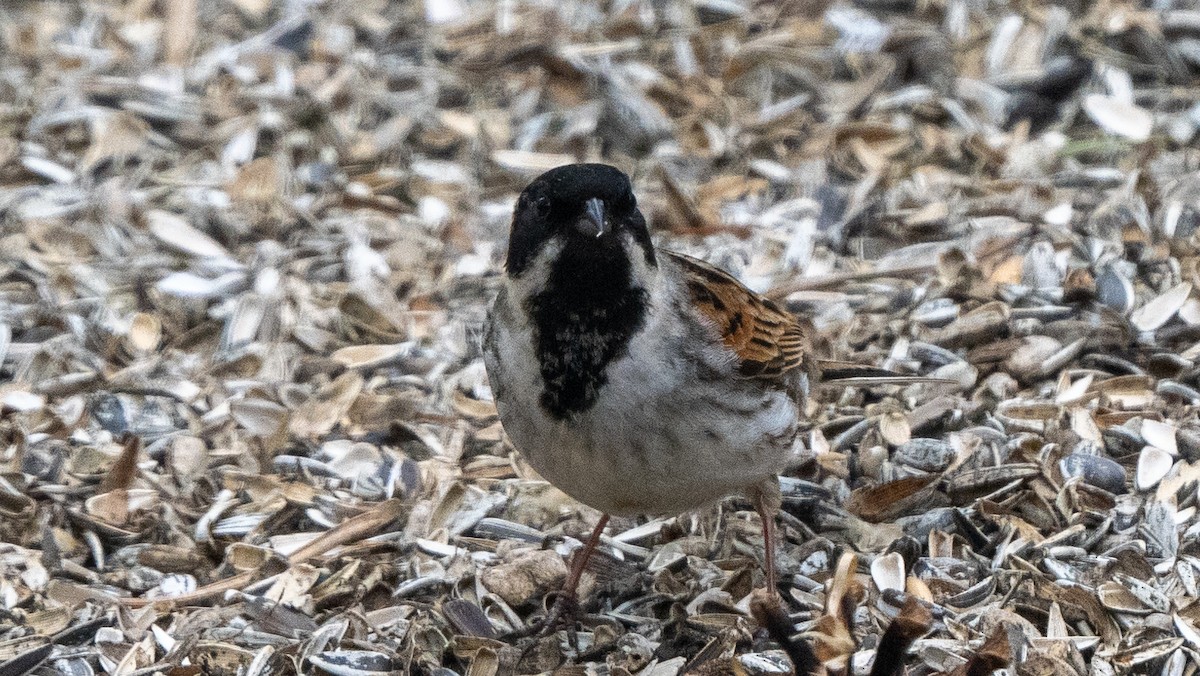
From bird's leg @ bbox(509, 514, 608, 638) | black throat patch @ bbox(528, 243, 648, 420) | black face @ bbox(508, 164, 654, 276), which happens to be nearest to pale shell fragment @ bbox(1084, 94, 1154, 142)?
bird's leg @ bbox(509, 514, 608, 638)

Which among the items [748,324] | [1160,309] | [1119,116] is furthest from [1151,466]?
[1119,116]

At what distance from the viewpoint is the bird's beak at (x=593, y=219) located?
4.12m

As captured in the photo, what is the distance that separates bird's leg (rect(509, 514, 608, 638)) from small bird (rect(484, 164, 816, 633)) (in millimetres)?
409

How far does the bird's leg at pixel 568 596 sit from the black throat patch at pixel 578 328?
0.80 m

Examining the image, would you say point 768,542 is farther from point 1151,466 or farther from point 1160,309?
point 1160,309

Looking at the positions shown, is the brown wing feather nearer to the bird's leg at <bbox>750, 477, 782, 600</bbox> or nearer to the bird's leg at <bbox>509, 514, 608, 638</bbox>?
the bird's leg at <bbox>750, 477, 782, 600</bbox>

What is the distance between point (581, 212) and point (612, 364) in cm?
41

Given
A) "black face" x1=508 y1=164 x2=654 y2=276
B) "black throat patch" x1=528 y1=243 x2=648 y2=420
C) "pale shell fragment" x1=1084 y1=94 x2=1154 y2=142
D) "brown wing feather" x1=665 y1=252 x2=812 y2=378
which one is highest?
"black face" x1=508 y1=164 x2=654 y2=276

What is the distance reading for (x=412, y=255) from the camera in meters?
6.51

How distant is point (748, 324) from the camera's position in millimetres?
4676

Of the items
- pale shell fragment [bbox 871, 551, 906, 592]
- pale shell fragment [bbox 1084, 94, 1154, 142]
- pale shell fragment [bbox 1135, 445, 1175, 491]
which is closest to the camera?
pale shell fragment [bbox 871, 551, 906, 592]

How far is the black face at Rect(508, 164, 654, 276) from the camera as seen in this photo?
4156 mm

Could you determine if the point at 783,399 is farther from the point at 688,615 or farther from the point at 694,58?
the point at 694,58

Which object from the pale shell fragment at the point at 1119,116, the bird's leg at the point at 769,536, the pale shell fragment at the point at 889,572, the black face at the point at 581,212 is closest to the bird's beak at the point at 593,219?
the black face at the point at 581,212
